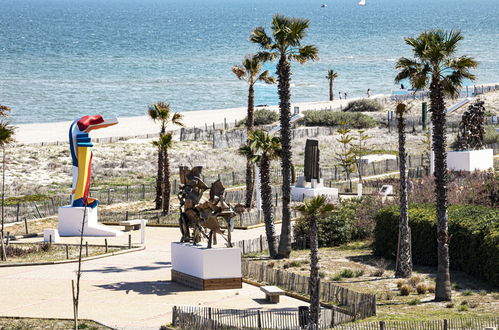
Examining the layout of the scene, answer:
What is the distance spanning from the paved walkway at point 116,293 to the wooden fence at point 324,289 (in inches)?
29.6

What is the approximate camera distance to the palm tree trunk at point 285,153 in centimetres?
4272

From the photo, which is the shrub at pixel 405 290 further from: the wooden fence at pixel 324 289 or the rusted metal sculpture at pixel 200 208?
the rusted metal sculpture at pixel 200 208

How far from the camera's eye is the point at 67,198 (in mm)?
59094

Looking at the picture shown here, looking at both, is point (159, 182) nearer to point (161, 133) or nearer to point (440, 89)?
point (161, 133)

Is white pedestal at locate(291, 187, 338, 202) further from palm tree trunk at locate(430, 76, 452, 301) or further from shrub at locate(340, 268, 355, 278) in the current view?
palm tree trunk at locate(430, 76, 452, 301)

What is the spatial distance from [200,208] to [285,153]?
5853mm

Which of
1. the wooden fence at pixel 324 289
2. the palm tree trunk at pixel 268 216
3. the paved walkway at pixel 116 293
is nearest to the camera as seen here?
the wooden fence at pixel 324 289

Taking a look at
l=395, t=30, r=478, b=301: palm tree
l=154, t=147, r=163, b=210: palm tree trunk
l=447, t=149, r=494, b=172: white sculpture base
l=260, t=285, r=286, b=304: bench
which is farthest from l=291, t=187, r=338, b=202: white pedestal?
l=395, t=30, r=478, b=301: palm tree

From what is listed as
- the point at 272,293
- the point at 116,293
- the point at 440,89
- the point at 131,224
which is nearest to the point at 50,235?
→ the point at 131,224

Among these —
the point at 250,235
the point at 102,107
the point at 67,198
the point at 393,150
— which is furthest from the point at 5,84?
the point at 250,235

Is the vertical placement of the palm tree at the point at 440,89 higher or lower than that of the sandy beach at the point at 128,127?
lower

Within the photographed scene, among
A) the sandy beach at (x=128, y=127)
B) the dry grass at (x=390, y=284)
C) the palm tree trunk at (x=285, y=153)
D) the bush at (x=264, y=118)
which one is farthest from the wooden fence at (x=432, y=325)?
the bush at (x=264, y=118)

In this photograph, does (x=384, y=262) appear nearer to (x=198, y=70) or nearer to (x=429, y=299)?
(x=429, y=299)

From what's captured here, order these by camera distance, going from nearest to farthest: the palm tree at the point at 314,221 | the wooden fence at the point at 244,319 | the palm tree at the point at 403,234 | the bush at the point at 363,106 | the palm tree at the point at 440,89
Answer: the palm tree at the point at 314,221 → the wooden fence at the point at 244,319 → the palm tree at the point at 440,89 → the palm tree at the point at 403,234 → the bush at the point at 363,106
